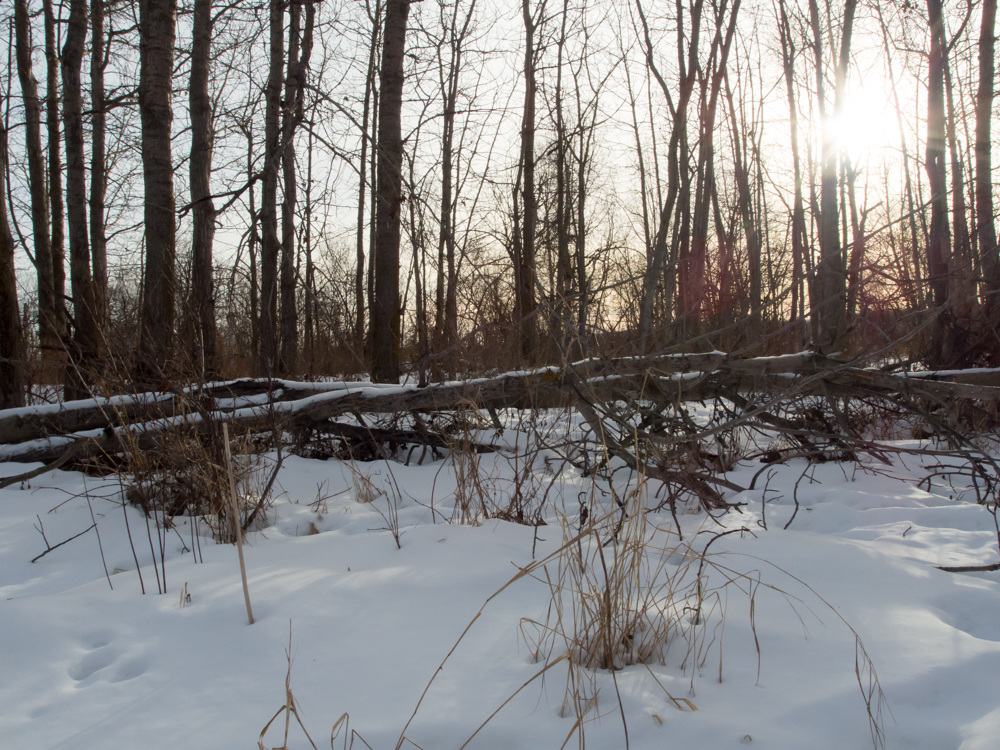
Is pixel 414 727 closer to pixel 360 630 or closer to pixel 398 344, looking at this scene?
pixel 360 630

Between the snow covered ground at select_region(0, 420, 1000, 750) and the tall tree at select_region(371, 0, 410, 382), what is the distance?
3.80 metres

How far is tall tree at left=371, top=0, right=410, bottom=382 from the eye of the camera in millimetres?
5910

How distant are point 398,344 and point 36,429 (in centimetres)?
332

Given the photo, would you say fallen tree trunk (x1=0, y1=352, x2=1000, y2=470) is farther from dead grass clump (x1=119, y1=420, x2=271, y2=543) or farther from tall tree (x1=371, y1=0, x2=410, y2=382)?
tall tree (x1=371, y1=0, x2=410, y2=382)

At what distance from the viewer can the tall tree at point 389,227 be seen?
5910mm

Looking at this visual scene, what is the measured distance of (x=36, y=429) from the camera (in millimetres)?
3418

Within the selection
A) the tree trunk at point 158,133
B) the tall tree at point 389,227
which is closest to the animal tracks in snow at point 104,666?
the tree trunk at point 158,133

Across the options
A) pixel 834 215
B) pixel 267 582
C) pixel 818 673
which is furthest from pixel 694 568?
pixel 834 215

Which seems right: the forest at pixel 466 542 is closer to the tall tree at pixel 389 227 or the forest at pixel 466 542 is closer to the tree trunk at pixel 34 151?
the tall tree at pixel 389 227

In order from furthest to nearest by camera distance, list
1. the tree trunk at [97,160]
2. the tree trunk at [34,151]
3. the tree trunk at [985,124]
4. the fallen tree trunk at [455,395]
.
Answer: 1. the tree trunk at [97,160]
2. the tree trunk at [34,151]
3. the tree trunk at [985,124]
4. the fallen tree trunk at [455,395]

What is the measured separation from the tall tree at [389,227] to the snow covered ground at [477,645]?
3797 millimetres

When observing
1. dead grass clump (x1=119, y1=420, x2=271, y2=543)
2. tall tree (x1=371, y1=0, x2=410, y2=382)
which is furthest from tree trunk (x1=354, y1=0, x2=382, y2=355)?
dead grass clump (x1=119, y1=420, x2=271, y2=543)

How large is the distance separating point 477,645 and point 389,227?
5453 millimetres

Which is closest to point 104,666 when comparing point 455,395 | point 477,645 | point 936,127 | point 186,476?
point 477,645
